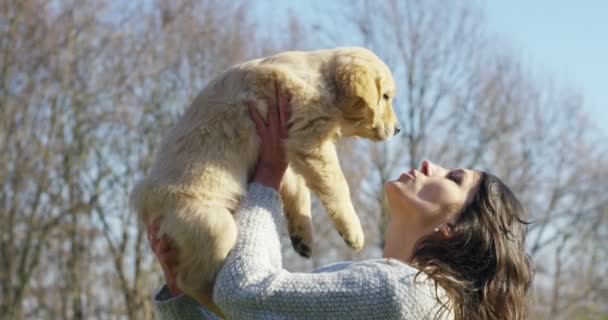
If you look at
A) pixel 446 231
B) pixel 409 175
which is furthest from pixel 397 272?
pixel 409 175

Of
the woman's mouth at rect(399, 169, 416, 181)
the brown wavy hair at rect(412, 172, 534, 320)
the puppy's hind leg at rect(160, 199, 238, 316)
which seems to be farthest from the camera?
the woman's mouth at rect(399, 169, 416, 181)

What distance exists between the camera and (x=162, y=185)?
128 inches

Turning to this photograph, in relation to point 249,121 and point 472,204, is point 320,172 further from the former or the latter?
point 472,204

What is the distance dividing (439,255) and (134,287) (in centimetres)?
1886

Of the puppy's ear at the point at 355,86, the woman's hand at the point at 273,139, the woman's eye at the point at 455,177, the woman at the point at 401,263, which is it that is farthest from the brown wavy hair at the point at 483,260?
the puppy's ear at the point at 355,86

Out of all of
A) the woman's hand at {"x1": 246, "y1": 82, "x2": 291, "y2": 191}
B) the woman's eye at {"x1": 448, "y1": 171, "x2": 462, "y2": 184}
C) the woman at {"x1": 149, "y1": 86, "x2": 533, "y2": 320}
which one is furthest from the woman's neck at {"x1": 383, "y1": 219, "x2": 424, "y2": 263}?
the woman's hand at {"x1": 246, "y1": 82, "x2": 291, "y2": 191}

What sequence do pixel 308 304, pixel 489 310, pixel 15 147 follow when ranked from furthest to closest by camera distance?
pixel 15 147, pixel 489 310, pixel 308 304

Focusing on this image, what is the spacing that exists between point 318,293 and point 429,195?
0.81m

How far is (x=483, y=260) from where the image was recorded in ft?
10.2

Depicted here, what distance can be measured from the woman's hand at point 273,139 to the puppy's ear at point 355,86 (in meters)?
0.43

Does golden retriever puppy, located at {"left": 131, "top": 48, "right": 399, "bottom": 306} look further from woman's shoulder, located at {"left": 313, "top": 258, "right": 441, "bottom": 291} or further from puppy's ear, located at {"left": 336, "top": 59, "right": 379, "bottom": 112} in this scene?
woman's shoulder, located at {"left": 313, "top": 258, "right": 441, "bottom": 291}

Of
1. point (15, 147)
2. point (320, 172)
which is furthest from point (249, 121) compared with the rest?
point (15, 147)

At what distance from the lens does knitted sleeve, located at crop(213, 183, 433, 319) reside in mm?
2697

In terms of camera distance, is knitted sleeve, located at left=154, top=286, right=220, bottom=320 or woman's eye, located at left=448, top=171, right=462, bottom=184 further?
woman's eye, located at left=448, top=171, right=462, bottom=184
